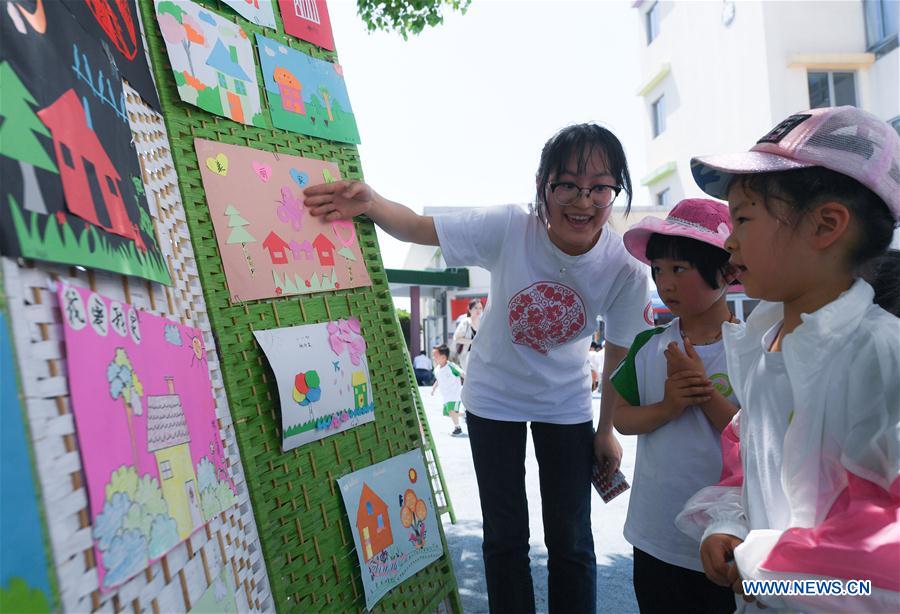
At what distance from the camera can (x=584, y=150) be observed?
1734 millimetres

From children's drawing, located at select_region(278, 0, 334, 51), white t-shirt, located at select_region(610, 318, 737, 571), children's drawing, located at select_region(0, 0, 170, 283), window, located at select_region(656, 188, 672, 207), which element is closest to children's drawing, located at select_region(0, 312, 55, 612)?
children's drawing, located at select_region(0, 0, 170, 283)

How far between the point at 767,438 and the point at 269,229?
3.41 ft

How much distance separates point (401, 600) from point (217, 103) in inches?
46.2

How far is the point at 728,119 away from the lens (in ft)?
41.7

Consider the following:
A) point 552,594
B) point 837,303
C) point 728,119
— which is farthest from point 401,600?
point 728,119

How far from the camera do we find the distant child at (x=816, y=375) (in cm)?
83

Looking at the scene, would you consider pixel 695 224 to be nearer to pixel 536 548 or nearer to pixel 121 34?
pixel 121 34

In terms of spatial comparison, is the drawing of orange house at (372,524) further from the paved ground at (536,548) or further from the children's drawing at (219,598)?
the paved ground at (536,548)

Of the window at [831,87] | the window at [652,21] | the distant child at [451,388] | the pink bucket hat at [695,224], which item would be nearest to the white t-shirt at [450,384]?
the distant child at [451,388]

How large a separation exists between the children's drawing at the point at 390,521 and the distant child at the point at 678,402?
513mm

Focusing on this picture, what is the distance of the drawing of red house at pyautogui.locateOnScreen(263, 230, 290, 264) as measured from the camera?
53.4 inches

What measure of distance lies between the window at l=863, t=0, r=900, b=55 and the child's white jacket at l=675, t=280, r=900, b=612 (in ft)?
42.1

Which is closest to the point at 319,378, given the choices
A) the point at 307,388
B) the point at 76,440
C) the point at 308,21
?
the point at 307,388

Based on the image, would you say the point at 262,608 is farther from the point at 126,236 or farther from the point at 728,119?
the point at 728,119
